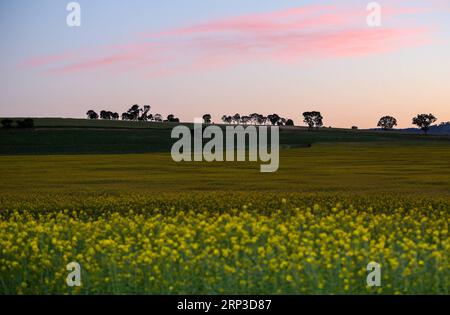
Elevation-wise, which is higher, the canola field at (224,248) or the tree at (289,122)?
the tree at (289,122)

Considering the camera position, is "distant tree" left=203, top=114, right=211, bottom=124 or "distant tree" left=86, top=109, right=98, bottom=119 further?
"distant tree" left=86, top=109, right=98, bottom=119

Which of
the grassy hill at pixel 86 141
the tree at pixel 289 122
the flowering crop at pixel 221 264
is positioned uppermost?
the tree at pixel 289 122

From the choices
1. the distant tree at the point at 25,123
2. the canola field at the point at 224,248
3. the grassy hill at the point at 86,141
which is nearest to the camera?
the canola field at the point at 224,248

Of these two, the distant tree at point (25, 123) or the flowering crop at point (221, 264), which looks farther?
the distant tree at point (25, 123)

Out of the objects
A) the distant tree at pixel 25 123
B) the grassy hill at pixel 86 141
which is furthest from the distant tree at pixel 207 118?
the distant tree at pixel 25 123

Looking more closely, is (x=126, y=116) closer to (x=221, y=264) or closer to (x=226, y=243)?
(x=226, y=243)

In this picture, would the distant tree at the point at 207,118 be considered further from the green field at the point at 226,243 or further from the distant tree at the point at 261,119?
the green field at the point at 226,243

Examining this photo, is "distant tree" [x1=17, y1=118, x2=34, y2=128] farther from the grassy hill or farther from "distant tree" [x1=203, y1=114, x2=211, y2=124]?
"distant tree" [x1=203, y1=114, x2=211, y2=124]

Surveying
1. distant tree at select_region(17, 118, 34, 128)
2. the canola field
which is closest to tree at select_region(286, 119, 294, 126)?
distant tree at select_region(17, 118, 34, 128)

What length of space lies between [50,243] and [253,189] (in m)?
16.9

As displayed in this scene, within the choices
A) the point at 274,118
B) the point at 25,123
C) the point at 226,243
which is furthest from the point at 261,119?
the point at 226,243

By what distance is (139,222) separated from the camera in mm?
16750

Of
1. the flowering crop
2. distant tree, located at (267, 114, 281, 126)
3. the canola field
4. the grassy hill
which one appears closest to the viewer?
the flowering crop
